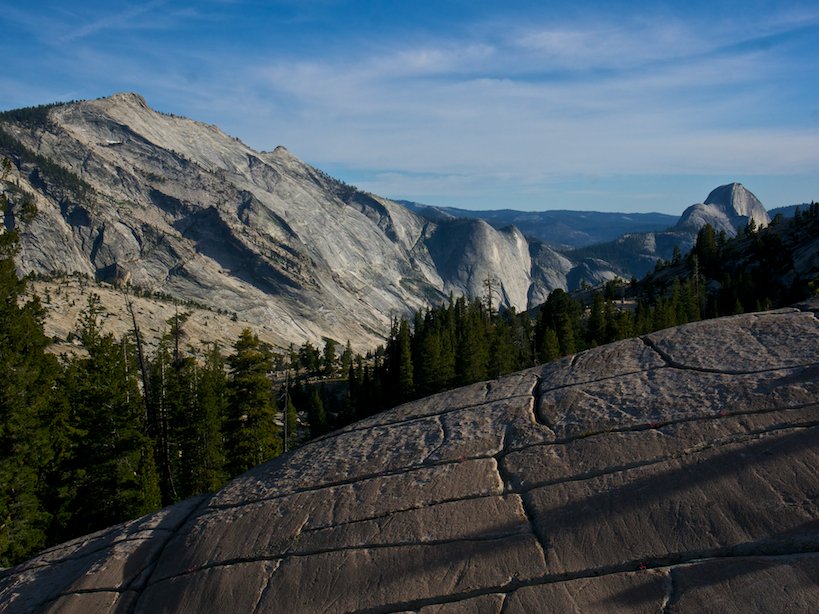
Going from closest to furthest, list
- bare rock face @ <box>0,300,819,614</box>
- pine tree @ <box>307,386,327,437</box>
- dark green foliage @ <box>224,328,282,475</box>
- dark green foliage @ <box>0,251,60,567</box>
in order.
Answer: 1. bare rock face @ <box>0,300,819,614</box>
2. dark green foliage @ <box>0,251,60,567</box>
3. dark green foliage @ <box>224,328,282,475</box>
4. pine tree @ <box>307,386,327,437</box>

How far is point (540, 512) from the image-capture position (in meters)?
9.39

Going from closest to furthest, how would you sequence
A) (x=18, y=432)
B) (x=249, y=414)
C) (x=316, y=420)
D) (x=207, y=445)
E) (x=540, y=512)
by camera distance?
(x=540, y=512) → (x=18, y=432) → (x=249, y=414) → (x=207, y=445) → (x=316, y=420)

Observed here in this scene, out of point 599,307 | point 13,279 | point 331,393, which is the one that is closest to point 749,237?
point 599,307

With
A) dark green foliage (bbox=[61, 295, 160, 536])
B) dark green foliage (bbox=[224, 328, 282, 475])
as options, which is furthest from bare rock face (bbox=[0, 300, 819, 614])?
dark green foliage (bbox=[224, 328, 282, 475])

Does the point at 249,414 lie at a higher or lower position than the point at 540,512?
lower

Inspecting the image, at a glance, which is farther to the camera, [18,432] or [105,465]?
[105,465]

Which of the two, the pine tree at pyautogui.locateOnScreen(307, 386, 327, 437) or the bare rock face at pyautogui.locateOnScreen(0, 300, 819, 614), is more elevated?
the bare rock face at pyautogui.locateOnScreen(0, 300, 819, 614)

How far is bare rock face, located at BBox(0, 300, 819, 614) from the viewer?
8.09 metres

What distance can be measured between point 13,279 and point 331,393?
263ft

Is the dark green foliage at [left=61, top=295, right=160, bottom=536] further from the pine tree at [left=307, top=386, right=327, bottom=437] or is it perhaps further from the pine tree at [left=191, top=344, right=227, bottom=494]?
the pine tree at [left=307, top=386, right=327, bottom=437]

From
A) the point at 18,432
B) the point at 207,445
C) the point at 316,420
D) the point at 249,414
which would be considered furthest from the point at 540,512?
the point at 316,420

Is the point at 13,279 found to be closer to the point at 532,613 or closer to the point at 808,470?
the point at 532,613

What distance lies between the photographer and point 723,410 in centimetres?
1029

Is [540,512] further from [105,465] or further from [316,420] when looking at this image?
[316,420]
